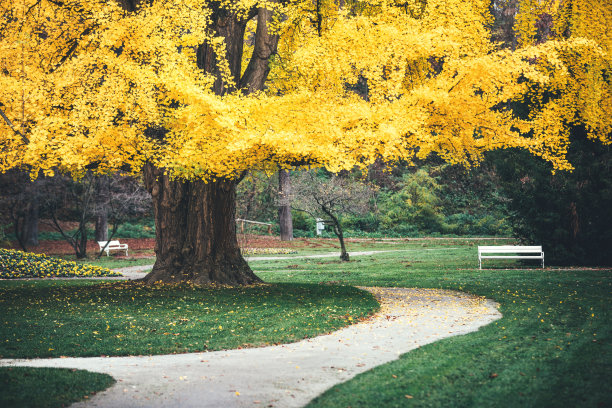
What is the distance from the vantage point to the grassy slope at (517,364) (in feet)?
15.8

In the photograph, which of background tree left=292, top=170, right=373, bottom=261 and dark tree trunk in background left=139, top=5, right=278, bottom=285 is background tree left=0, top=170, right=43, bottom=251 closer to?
background tree left=292, top=170, right=373, bottom=261

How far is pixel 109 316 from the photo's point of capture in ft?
29.8

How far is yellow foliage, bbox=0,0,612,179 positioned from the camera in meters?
10.0

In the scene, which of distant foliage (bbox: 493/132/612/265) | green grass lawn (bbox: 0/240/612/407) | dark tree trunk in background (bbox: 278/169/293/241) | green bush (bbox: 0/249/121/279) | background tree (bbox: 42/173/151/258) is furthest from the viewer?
dark tree trunk in background (bbox: 278/169/293/241)

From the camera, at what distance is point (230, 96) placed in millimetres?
10312

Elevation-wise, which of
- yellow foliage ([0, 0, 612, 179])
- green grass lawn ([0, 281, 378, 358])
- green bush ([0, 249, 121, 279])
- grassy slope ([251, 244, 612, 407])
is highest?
yellow foliage ([0, 0, 612, 179])

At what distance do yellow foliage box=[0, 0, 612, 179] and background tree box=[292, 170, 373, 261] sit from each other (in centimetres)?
1612

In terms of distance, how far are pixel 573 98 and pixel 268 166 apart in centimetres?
756

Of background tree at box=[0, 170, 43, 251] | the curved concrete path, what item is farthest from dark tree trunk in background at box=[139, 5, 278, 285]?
background tree at box=[0, 170, 43, 251]

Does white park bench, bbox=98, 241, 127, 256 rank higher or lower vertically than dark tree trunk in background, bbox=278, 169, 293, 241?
lower

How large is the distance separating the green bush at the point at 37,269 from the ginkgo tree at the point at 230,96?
5208 millimetres

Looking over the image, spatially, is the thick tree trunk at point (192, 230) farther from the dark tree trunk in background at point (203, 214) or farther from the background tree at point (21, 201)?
the background tree at point (21, 201)

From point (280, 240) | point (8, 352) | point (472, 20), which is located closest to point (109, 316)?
point (8, 352)

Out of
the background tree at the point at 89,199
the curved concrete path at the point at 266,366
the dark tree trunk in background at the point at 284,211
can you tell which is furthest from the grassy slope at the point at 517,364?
the dark tree trunk in background at the point at 284,211
